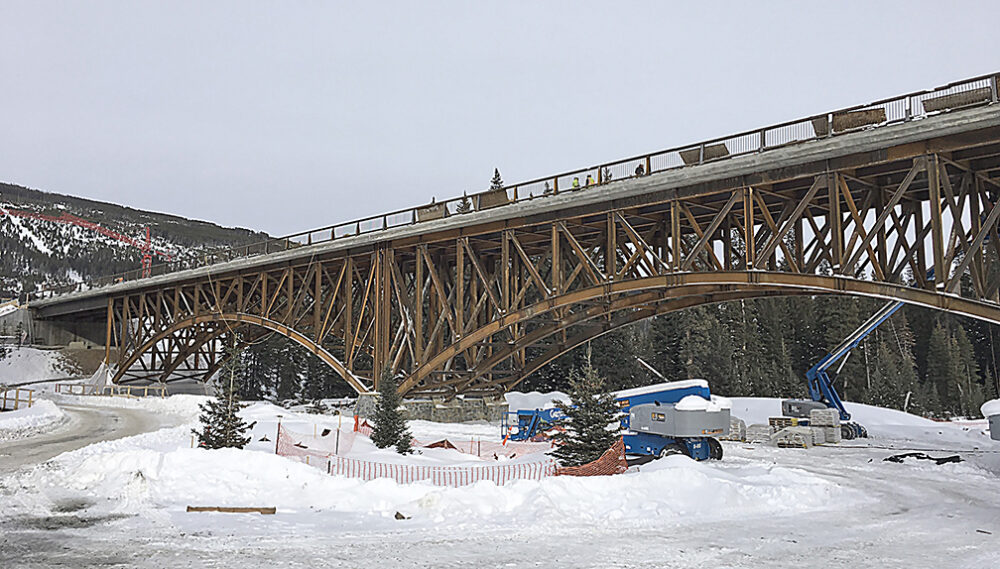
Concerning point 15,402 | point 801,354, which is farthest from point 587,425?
point 801,354

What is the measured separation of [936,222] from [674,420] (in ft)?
28.5

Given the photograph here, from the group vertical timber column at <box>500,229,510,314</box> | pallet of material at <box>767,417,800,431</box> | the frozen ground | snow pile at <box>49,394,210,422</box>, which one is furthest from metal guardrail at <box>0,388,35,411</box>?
pallet of material at <box>767,417,800,431</box>

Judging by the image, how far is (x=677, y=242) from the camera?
26.5m

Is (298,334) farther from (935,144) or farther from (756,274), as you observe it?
(935,144)

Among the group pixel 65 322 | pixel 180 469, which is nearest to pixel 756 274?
pixel 180 469

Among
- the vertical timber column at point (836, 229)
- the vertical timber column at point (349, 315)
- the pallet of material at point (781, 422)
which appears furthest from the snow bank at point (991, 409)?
the vertical timber column at point (349, 315)

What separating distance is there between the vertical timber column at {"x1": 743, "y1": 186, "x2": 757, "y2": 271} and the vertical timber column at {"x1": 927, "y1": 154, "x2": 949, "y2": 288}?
5251 mm

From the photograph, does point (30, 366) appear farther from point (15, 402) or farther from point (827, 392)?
point (827, 392)

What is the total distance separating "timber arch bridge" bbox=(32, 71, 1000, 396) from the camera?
21.1m

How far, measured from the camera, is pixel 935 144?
2098 centimetres

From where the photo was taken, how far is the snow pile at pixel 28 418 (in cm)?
2780

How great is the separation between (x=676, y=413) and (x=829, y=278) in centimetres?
634

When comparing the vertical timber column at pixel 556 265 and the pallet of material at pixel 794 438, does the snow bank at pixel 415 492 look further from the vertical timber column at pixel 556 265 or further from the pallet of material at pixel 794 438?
the vertical timber column at pixel 556 265

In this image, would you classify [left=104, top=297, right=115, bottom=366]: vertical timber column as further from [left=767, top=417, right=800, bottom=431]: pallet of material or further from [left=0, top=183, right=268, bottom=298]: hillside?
[left=0, top=183, right=268, bottom=298]: hillside
